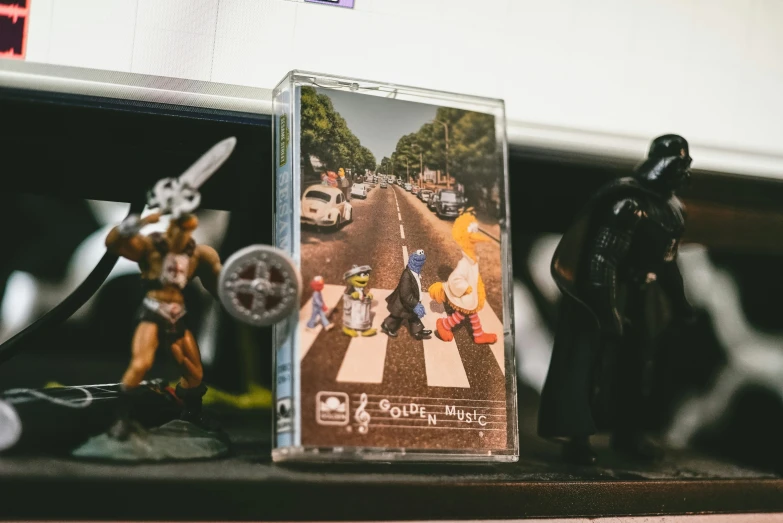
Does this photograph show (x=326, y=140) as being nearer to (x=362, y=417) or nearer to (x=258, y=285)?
(x=258, y=285)

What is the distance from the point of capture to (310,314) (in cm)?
83

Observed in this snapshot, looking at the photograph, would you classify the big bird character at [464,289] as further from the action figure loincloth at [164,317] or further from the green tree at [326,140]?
the action figure loincloth at [164,317]

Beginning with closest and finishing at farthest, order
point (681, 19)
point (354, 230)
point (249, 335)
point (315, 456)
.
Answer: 1. point (315, 456)
2. point (354, 230)
3. point (249, 335)
4. point (681, 19)

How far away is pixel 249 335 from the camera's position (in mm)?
1011

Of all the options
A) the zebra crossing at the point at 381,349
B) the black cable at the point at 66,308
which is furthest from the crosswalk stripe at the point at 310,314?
the black cable at the point at 66,308

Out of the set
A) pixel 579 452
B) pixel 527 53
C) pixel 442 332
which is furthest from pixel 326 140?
pixel 579 452

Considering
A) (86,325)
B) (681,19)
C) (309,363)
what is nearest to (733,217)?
(681,19)

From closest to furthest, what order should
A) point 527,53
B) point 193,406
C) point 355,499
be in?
1. point 355,499
2. point 193,406
3. point 527,53

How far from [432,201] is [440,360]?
223 millimetres

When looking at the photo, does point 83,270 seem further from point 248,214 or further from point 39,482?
point 39,482

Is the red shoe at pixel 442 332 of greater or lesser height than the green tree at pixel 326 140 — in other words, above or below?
below

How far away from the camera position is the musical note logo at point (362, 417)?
2.65 feet

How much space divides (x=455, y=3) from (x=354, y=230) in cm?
44

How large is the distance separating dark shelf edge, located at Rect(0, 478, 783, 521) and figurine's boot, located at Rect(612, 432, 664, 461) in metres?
0.11
